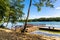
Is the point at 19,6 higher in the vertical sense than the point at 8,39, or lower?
higher

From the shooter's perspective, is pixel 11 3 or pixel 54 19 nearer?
pixel 11 3

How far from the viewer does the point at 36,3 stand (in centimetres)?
1689

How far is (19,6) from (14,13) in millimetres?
1799

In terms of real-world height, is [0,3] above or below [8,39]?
above

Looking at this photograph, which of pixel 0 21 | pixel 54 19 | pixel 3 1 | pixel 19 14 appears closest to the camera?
pixel 3 1

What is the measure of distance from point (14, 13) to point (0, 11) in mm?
4005

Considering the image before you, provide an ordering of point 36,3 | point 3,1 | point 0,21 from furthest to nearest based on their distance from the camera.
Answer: point 0,21 → point 3,1 → point 36,3

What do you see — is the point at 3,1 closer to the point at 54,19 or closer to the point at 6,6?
the point at 6,6

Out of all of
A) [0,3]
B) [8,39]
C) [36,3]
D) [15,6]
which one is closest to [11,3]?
[15,6]

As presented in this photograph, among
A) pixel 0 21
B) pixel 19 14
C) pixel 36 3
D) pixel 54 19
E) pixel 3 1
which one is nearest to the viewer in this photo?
pixel 36 3

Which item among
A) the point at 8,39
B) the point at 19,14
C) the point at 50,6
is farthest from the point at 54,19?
the point at 8,39

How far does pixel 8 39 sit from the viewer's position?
32.3 ft

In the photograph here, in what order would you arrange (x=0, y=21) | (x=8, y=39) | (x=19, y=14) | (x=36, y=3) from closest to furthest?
(x=8, y=39), (x=36, y=3), (x=0, y=21), (x=19, y=14)

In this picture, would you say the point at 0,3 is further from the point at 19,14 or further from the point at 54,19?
the point at 54,19
